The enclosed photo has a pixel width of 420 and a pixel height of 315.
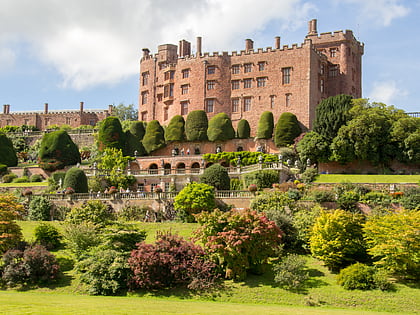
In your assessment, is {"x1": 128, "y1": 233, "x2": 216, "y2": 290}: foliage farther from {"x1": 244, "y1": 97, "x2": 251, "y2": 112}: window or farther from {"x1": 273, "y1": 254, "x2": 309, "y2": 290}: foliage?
{"x1": 244, "y1": 97, "x2": 251, "y2": 112}: window

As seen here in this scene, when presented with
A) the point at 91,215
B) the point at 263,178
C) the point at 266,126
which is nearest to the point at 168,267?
the point at 91,215

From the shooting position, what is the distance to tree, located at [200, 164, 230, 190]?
4231cm

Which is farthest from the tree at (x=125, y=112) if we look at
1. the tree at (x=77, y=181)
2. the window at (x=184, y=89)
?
the tree at (x=77, y=181)

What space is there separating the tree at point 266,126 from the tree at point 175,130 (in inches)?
370

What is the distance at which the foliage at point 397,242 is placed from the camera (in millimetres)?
26245

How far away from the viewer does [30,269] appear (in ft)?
91.4

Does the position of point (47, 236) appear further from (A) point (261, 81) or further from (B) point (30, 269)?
(A) point (261, 81)

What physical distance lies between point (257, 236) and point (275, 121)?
117ft

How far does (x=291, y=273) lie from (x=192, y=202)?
39.8 ft

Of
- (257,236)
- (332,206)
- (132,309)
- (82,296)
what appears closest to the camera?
(132,309)

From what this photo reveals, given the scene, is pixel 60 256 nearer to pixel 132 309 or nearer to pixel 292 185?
pixel 132 309

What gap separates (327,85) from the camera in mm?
67062

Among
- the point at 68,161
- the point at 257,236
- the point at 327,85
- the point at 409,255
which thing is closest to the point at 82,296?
the point at 257,236

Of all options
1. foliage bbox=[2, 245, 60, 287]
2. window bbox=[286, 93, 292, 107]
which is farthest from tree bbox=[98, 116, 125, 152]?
foliage bbox=[2, 245, 60, 287]
